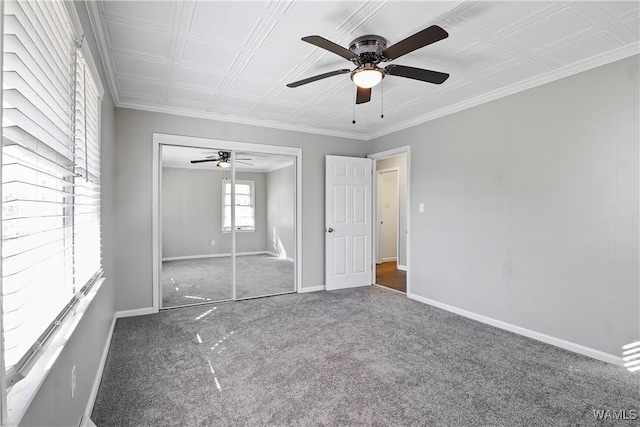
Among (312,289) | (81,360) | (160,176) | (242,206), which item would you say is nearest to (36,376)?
(81,360)

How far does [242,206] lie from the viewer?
866 centimetres

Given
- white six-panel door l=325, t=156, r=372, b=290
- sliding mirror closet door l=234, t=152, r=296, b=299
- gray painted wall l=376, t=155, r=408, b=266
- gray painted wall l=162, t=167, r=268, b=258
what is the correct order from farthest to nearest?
gray painted wall l=162, t=167, r=268, b=258 → sliding mirror closet door l=234, t=152, r=296, b=299 → gray painted wall l=376, t=155, r=408, b=266 → white six-panel door l=325, t=156, r=372, b=290

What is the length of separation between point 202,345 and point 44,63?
2.56 meters

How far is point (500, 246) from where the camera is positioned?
11.7 ft

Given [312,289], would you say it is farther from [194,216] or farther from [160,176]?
[194,216]

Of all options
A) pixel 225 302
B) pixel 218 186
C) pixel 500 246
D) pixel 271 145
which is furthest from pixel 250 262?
pixel 500 246

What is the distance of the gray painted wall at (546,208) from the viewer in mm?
2686

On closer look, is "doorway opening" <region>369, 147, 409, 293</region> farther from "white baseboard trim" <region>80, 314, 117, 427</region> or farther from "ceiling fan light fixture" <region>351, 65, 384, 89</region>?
"white baseboard trim" <region>80, 314, 117, 427</region>

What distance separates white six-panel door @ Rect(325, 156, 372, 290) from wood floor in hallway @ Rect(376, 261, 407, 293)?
1.39 ft

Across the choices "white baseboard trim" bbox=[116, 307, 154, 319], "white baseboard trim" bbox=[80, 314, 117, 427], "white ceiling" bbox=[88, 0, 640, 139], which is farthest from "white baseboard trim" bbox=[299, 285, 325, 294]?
"white ceiling" bbox=[88, 0, 640, 139]

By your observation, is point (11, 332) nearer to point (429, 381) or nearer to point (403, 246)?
point (429, 381)

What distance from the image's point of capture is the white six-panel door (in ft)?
16.8

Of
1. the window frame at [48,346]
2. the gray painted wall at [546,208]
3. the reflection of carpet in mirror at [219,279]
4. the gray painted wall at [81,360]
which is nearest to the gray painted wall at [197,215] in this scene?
the reflection of carpet in mirror at [219,279]

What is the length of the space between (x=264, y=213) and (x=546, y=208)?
6815 mm
